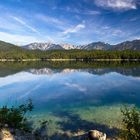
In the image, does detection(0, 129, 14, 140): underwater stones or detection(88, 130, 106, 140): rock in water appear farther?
detection(88, 130, 106, 140): rock in water

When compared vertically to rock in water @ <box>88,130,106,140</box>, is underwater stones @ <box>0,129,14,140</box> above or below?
above

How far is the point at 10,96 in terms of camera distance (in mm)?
55719

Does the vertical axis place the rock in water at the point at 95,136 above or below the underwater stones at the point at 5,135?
below

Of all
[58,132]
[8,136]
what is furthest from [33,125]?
[8,136]

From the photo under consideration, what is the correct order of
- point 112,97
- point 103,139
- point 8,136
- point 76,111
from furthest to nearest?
point 112,97 < point 76,111 < point 103,139 < point 8,136

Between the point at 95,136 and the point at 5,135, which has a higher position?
the point at 5,135

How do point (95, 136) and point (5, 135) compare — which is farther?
point (95, 136)

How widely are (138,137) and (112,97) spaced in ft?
122

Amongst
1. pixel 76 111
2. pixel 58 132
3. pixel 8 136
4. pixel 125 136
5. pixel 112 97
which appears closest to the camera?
pixel 125 136

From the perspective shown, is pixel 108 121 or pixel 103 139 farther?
pixel 108 121

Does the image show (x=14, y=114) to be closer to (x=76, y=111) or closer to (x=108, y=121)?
(x=108, y=121)

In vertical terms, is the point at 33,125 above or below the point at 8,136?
below

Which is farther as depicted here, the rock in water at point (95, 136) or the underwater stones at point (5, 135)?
the rock in water at point (95, 136)

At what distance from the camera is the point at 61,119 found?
35062 mm
